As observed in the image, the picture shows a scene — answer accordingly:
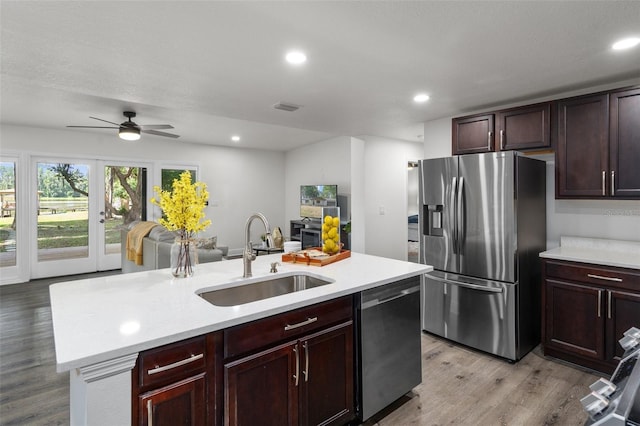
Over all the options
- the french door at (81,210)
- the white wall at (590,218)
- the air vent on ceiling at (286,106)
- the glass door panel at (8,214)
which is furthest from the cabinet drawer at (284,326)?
the glass door panel at (8,214)

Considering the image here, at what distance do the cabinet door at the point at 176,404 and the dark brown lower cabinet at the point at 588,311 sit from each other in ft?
9.18

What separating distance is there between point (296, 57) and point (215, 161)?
5.50 meters

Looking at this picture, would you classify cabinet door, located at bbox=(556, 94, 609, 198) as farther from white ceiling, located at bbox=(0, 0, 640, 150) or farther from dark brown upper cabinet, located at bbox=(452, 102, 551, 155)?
white ceiling, located at bbox=(0, 0, 640, 150)

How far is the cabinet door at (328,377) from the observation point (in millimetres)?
1690

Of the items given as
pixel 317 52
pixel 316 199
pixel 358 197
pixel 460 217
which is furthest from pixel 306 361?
pixel 316 199

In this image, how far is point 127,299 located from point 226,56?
1.66 metres

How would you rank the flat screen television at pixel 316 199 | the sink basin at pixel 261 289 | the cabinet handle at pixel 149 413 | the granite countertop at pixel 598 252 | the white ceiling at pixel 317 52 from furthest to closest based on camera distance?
the flat screen television at pixel 316 199 → the granite countertop at pixel 598 252 → the sink basin at pixel 261 289 → the white ceiling at pixel 317 52 → the cabinet handle at pixel 149 413

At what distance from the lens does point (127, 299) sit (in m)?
1.59

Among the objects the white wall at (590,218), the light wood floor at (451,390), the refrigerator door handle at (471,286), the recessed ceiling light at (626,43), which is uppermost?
the recessed ceiling light at (626,43)

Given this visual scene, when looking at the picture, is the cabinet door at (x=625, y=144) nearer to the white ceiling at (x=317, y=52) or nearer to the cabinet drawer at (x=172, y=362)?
the white ceiling at (x=317, y=52)

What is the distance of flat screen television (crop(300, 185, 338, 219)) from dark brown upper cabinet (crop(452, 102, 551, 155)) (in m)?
3.18

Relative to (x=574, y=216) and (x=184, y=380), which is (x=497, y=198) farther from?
(x=184, y=380)

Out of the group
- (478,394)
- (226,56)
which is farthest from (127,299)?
(478,394)

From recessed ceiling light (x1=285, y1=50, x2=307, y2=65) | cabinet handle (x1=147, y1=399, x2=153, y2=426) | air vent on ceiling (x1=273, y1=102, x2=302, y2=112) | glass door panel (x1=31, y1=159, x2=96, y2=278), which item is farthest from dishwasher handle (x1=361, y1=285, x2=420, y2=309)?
glass door panel (x1=31, y1=159, x2=96, y2=278)
